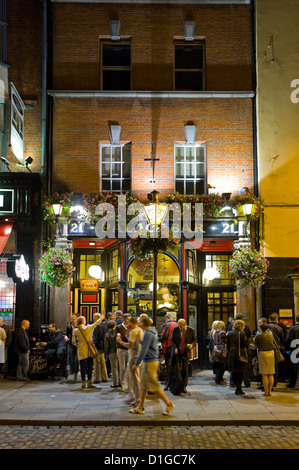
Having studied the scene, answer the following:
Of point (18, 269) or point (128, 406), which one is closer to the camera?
point (128, 406)

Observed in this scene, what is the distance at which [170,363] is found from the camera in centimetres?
1211

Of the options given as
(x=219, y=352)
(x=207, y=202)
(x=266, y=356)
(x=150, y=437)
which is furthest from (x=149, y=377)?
(x=207, y=202)

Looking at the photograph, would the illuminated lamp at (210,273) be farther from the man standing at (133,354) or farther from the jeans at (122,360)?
the man standing at (133,354)

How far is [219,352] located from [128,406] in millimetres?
3615

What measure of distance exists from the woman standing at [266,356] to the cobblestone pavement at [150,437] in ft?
8.55

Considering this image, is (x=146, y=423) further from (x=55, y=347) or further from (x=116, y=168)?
(x=116, y=168)

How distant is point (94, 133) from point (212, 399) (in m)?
9.00

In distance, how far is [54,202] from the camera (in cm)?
1520

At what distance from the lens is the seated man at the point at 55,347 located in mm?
14117

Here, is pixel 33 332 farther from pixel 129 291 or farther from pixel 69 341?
pixel 129 291

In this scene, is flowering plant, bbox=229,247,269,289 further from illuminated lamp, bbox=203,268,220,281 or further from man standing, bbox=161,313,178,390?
man standing, bbox=161,313,178,390

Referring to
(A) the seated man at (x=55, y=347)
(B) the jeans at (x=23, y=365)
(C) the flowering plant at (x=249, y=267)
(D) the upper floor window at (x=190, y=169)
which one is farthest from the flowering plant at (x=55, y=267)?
(C) the flowering plant at (x=249, y=267)

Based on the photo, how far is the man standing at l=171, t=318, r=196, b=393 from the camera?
477 inches

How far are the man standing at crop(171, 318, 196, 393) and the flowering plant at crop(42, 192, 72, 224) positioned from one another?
5215mm
